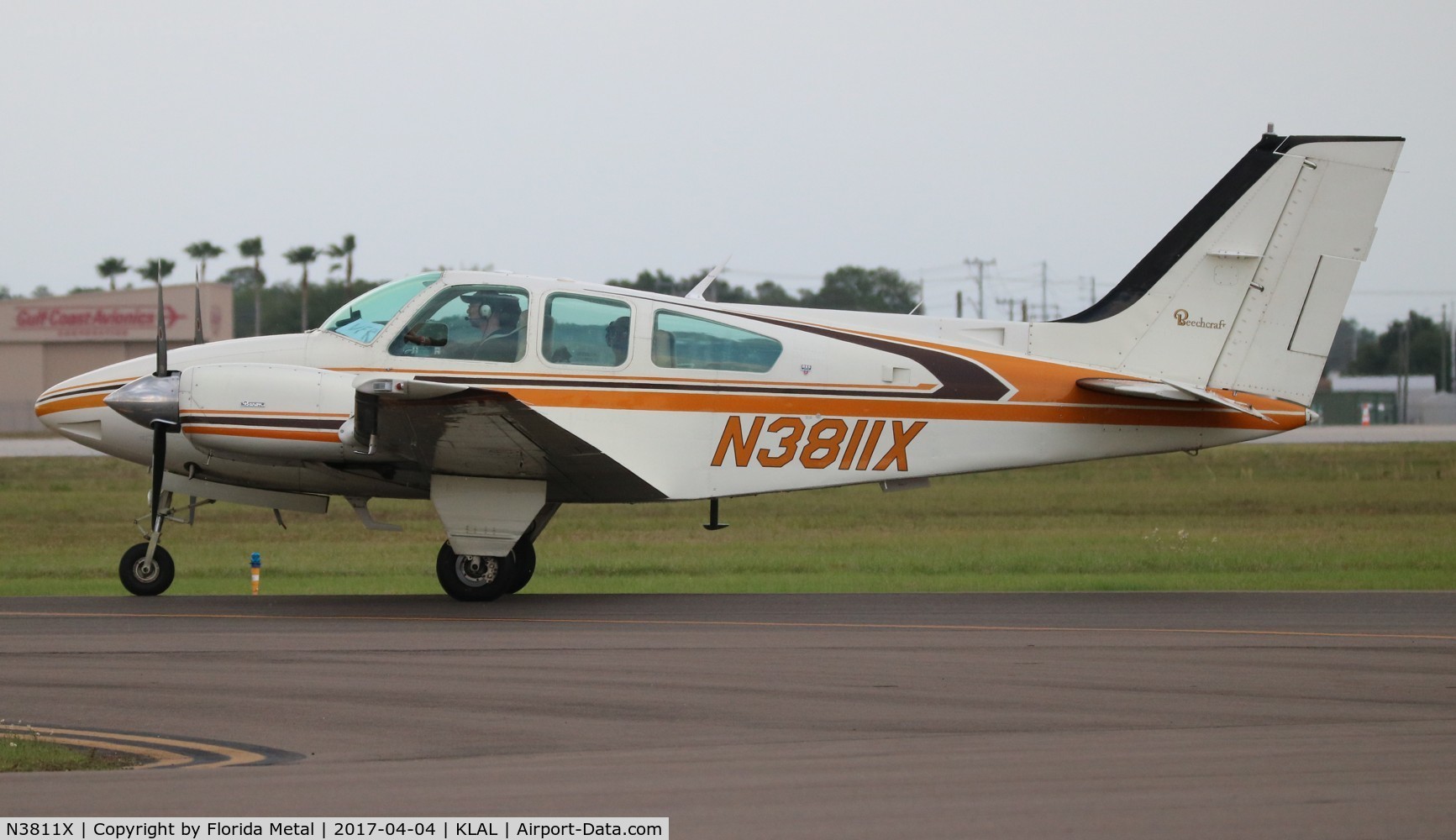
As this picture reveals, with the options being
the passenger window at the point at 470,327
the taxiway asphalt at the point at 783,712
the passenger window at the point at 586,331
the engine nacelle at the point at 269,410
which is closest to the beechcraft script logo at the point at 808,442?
the passenger window at the point at 586,331

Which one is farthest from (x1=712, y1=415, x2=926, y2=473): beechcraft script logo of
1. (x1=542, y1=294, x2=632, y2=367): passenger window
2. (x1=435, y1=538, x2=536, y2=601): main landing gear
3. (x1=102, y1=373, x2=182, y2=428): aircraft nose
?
(x1=102, y1=373, x2=182, y2=428): aircraft nose

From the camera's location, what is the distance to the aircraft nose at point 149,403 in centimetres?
1352

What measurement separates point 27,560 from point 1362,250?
1809 cm

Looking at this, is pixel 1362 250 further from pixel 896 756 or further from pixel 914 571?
pixel 896 756

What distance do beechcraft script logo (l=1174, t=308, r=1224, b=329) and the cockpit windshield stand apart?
7534 mm

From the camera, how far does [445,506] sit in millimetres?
13742

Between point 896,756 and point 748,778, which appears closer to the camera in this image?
point 748,778

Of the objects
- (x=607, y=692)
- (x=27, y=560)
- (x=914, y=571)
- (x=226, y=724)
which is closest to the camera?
(x=226, y=724)

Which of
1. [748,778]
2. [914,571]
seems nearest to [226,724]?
[748,778]

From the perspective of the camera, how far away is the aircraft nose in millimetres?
13516

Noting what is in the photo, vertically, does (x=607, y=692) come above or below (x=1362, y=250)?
below

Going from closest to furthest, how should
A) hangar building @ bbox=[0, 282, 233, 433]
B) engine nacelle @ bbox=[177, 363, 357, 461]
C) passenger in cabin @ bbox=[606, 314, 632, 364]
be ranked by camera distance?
engine nacelle @ bbox=[177, 363, 357, 461] → passenger in cabin @ bbox=[606, 314, 632, 364] → hangar building @ bbox=[0, 282, 233, 433]

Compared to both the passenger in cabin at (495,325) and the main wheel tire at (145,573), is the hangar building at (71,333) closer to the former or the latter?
the main wheel tire at (145,573)

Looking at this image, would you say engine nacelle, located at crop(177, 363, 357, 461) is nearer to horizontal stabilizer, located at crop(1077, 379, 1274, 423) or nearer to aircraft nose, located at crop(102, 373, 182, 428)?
aircraft nose, located at crop(102, 373, 182, 428)
